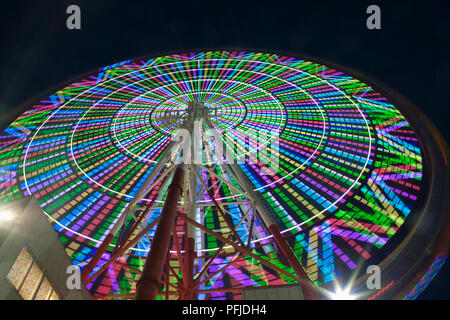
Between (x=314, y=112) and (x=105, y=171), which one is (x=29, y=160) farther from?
(x=314, y=112)

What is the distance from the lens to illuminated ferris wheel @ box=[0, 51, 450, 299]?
1037 cm

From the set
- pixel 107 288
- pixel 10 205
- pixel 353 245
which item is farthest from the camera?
pixel 107 288

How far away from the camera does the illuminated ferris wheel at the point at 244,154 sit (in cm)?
1037

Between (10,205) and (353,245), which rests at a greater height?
(10,205)

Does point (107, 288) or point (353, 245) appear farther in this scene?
point (107, 288)

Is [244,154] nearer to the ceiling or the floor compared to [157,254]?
nearer to the ceiling

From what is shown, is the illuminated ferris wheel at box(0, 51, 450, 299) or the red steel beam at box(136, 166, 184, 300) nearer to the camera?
the red steel beam at box(136, 166, 184, 300)

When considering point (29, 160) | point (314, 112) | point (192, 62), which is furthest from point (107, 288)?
point (314, 112)

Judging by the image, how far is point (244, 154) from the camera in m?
12.9

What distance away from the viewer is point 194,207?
8.29 meters

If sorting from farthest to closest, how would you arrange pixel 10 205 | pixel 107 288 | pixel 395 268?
pixel 107 288, pixel 395 268, pixel 10 205

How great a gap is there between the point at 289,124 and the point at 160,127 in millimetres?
5167

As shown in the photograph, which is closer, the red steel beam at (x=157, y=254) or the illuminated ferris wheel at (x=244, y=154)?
the red steel beam at (x=157, y=254)

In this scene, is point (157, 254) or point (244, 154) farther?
point (244, 154)
